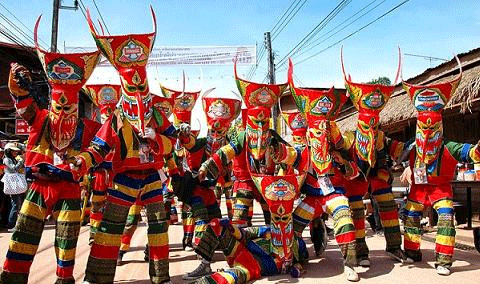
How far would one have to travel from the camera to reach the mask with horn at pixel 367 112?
17.1ft

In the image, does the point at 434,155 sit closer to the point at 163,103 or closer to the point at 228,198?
the point at 163,103

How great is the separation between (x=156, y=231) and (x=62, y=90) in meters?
1.58

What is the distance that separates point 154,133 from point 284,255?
188 centimetres

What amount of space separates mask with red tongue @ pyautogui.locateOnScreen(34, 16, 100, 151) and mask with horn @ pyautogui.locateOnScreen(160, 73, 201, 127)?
327 centimetres

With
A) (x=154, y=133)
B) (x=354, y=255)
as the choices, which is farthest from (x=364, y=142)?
(x=154, y=133)

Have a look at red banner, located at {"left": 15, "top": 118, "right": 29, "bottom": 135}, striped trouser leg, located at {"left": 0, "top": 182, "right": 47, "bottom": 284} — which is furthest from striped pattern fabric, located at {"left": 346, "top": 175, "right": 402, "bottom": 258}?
red banner, located at {"left": 15, "top": 118, "right": 29, "bottom": 135}

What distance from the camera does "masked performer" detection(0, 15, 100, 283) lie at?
377 cm

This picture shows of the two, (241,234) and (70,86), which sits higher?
(70,86)

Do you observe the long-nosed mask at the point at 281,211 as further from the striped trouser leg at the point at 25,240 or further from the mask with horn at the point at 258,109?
the striped trouser leg at the point at 25,240

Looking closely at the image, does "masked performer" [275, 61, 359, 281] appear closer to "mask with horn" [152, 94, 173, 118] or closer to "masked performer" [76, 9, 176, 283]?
"masked performer" [76, 9, 176, 283]

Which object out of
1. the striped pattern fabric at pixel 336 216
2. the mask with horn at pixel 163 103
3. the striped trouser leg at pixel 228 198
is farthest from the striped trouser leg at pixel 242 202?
the striped trouser leg at pixel 228 198

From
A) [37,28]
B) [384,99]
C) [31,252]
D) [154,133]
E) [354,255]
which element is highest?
[37,28]

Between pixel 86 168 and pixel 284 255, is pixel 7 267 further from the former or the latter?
pixel 284 255

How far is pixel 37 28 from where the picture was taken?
13.4ft
